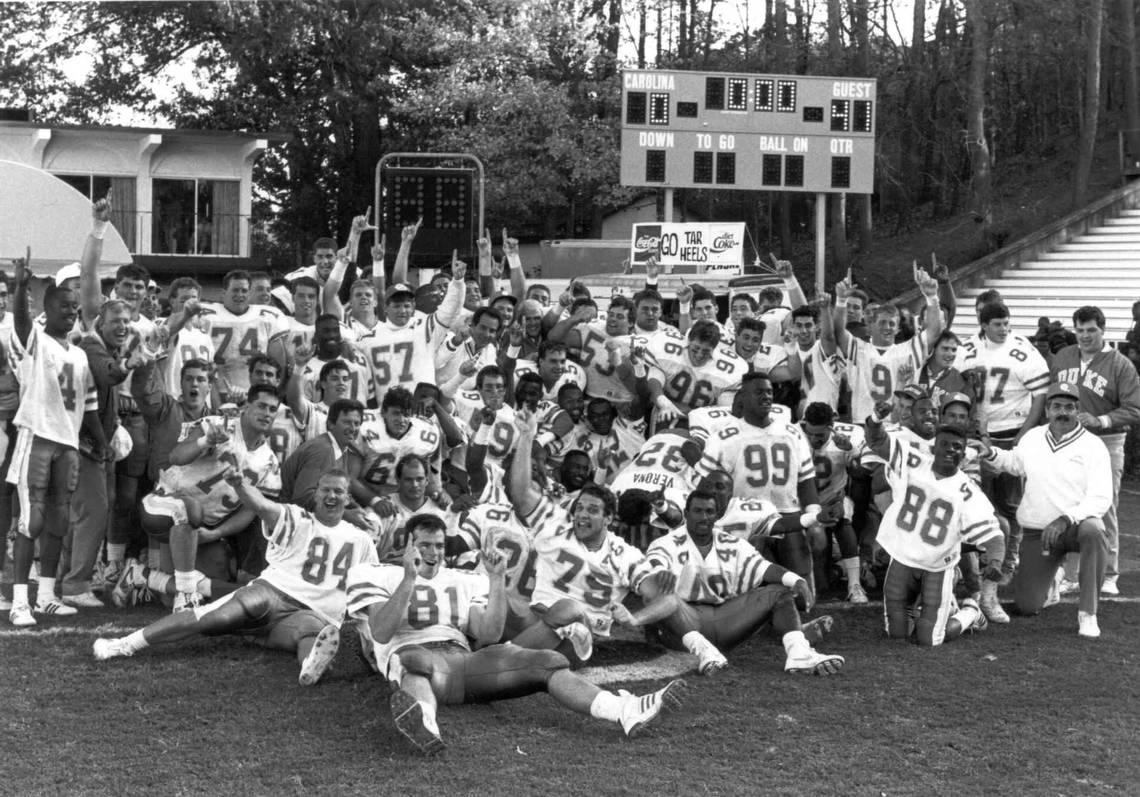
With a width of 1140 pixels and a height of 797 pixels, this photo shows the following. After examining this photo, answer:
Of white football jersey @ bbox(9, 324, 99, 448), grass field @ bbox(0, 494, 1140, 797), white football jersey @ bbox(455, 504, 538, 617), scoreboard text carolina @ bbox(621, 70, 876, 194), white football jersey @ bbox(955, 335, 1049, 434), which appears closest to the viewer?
grass field @ bbox(0, 494, 1140, 797)

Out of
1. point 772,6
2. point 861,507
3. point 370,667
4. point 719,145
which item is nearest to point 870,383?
point 861,507

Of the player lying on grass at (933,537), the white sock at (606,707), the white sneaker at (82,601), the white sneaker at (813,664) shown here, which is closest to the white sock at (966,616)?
the player lying on grass at (933,537)

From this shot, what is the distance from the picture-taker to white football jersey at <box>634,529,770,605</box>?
24.1ft

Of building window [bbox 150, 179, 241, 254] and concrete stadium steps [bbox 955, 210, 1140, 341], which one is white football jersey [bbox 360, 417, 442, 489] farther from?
building window [bbox 150, 179, 241, 254]

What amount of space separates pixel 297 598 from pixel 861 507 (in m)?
3.74

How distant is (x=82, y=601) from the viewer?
8.09 meters

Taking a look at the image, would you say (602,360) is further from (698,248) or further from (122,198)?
(122,198)

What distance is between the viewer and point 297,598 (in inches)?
280

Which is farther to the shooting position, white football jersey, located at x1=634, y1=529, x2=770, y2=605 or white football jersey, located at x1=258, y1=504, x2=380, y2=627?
white football jersey, located at x1=634, y1=529, x2=770, y2=605

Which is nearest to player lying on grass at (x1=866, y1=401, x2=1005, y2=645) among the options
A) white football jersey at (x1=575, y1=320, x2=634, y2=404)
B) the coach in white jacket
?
the coach in white jacket

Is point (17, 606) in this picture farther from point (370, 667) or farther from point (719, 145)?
point (719, 145)

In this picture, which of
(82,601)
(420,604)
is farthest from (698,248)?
(420,604)

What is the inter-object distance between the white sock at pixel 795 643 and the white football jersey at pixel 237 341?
385 cm

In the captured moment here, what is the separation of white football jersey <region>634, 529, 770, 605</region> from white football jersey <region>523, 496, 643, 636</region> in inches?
10.9
